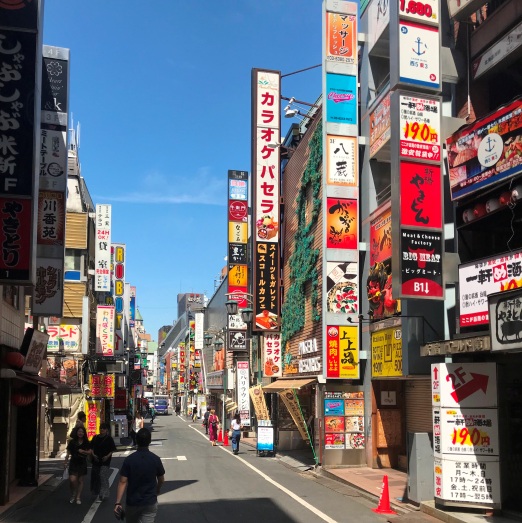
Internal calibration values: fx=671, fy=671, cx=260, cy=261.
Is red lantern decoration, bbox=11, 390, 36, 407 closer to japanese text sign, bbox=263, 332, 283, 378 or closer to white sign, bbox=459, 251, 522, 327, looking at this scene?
white sign, bbox=459, 251, 522, 327

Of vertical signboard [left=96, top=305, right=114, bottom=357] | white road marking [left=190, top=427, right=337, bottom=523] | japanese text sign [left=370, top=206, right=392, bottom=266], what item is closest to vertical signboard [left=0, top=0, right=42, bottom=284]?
white road marking [left=190, top=427, right=337, bottom=523]

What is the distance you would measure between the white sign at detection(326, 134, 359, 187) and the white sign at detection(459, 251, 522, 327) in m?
8.97

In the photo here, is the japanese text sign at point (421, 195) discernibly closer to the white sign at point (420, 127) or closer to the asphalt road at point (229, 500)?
the white sign at point (420, 127)

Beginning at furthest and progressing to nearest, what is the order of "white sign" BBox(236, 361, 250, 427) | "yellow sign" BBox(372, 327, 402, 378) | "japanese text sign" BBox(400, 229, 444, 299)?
"white sign" BBox(236, 361, 250, 427), "yellow sign" BBox(372, 327, 402, 378), "japanese text sign" BBox(400, 229, 444, 299)

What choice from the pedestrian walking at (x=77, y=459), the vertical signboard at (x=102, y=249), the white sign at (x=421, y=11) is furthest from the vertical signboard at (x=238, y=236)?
the white sign at (x=421, y=11)

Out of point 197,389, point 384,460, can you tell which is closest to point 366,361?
point 384,460

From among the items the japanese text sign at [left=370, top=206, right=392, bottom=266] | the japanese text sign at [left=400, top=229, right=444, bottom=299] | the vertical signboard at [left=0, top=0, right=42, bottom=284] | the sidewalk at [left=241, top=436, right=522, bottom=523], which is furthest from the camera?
the japanese text sign at [left=370, top=206, right=392, bottom=266]

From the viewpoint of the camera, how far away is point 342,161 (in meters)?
21.7

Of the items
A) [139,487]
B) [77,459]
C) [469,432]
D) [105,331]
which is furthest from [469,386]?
[105,331]

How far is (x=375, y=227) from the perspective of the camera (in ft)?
68.3

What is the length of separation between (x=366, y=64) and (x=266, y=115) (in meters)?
Result: 7.34

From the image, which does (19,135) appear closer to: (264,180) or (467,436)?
(467,436)

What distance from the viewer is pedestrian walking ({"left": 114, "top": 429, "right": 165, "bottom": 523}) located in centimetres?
792

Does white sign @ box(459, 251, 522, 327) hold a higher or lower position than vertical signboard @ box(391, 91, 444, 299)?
lower
